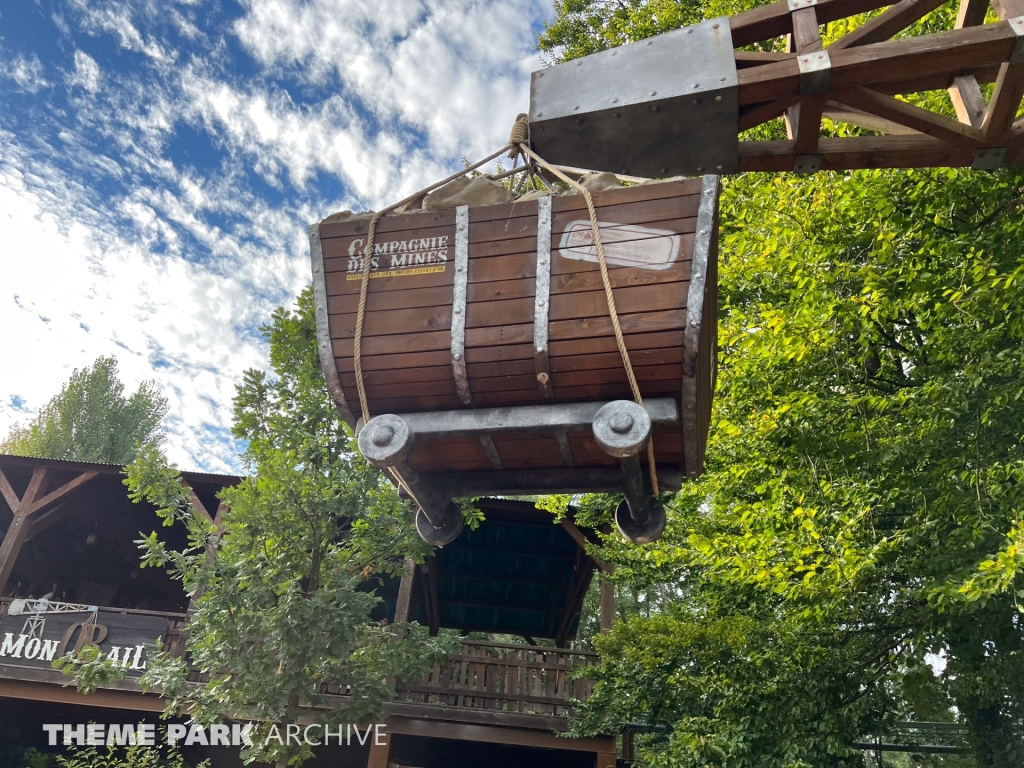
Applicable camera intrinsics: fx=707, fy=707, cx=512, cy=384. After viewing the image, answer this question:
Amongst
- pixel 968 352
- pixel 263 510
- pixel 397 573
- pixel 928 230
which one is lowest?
pixel 397 573

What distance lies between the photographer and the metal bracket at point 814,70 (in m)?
2.92

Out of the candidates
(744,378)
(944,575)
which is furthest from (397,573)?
(944,575)

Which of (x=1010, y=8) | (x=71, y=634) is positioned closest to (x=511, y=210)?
(x=1010, y=8)

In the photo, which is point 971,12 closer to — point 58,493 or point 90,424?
→ point 58,493

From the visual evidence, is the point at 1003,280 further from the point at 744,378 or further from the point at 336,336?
the point at 336,336

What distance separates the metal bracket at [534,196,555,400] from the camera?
2357 mm

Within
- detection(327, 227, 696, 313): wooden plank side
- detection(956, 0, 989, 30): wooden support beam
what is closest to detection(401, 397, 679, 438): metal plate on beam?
detection(327, 227, 696, 313): wooden plank side

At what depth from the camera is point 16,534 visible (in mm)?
11500

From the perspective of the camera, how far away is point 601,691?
28.7 feet

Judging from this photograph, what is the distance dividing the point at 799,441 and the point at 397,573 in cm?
410

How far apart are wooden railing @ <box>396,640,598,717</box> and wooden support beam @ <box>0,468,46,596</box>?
6.74 m

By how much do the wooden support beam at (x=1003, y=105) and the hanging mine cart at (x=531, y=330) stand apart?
1.75 m

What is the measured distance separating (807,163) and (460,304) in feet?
6.88

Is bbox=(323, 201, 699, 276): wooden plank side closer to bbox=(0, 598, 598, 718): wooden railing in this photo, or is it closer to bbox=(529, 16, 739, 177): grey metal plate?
bbox=(529, 16, 739, 177): grey metal plate
